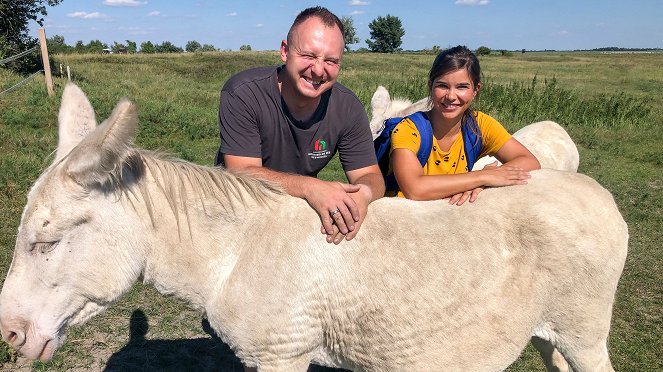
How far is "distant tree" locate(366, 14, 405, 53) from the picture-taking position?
10250 centimetres

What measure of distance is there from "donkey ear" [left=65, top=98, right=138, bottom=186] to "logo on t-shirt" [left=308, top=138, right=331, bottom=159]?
149 cm

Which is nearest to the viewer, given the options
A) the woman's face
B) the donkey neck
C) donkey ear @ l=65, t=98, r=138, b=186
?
donkey ear @ l=65, t=98, r=138, b=186

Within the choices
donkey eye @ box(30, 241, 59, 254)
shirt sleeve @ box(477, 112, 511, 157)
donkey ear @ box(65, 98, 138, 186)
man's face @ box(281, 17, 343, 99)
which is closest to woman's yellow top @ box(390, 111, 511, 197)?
shirt sleeve @ box(477, 112, 511, 157)

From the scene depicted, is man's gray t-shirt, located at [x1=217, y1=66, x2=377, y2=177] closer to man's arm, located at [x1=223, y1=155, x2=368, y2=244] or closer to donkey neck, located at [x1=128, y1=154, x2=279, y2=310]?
man's arm, located at [x1=223, y1=155, x2=368, y2=244]

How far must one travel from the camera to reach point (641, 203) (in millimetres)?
8781

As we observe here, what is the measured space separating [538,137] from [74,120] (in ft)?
15.4

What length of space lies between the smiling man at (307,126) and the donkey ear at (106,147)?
0.79m

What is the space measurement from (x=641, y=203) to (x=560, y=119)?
9.13m

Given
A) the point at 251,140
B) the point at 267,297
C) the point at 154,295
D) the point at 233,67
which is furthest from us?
the point at 233,67

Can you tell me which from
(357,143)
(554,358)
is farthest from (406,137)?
(554,358)

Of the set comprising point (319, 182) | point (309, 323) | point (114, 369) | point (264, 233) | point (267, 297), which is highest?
point (319, 182)

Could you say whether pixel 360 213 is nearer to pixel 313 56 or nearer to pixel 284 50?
pixel 313 56

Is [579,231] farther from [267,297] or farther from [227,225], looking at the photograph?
[227,225]

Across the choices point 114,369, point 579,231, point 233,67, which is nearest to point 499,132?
point 579,231
